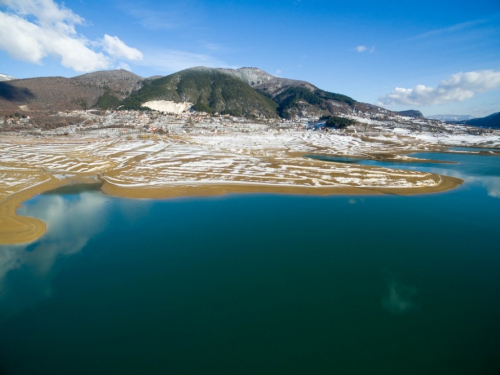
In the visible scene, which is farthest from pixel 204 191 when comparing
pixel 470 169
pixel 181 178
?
pixel 470 169

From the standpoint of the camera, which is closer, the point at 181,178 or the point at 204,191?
the point at 204,191

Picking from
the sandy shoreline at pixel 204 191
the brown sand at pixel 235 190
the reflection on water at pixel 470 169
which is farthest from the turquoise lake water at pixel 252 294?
the reflection on water at pixel 470 169

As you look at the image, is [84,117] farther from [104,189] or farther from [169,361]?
[169,361]

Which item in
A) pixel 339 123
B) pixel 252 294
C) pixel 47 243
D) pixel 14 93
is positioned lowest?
pixel 252 294

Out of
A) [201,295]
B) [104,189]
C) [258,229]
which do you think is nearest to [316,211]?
[258,229]

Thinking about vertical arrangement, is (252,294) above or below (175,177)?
below

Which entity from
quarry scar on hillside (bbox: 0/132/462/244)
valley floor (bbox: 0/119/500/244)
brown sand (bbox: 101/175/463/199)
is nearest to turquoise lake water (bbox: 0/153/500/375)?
brown sand (bbox: 101/175/463/199)

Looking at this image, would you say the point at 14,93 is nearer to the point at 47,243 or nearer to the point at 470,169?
A: the point at 47,243
